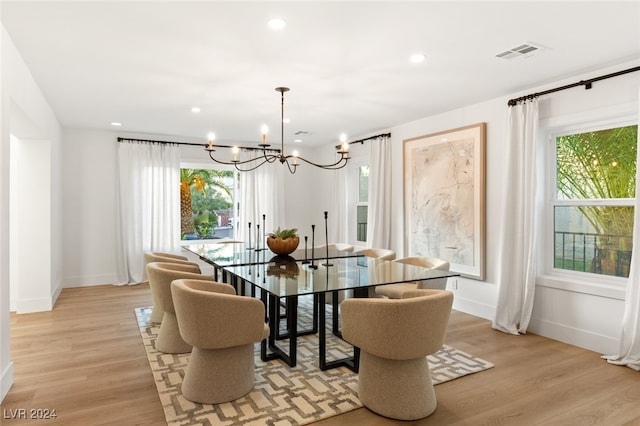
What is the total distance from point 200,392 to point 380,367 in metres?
1.20

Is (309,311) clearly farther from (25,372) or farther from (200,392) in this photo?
(25,372)

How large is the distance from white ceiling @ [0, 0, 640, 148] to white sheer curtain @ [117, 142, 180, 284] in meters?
1.62

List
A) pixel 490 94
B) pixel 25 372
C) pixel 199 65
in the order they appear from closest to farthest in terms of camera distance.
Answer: pixel 25 372
pixel 199 65
pixel 490 94

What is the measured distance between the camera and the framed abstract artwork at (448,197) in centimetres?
480

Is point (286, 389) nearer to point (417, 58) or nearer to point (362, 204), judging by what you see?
point (417, 58)

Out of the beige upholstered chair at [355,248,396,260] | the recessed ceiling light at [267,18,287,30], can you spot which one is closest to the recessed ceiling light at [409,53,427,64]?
the recessed ceiling light at [267,18,287,30]

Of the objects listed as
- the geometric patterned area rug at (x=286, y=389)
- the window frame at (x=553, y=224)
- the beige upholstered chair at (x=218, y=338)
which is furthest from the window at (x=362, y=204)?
the beige upholstered chair at (x=218, y=338)

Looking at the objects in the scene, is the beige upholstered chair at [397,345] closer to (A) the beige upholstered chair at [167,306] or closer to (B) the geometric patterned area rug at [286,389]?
(B) the geometric patterned area rug at [286,389]

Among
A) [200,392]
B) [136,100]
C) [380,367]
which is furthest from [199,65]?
[380,367]

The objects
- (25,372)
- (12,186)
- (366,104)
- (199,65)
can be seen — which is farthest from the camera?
(12,186)

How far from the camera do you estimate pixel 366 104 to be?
4828 mm

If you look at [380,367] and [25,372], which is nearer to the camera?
[380,367]

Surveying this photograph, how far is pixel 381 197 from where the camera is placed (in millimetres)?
6121

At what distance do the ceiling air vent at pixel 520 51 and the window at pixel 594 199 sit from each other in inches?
49.7
